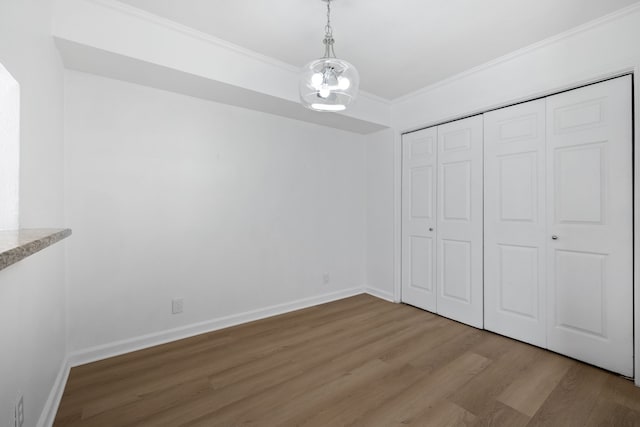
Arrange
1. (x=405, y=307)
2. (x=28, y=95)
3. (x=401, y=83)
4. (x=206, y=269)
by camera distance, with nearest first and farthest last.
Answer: (x=28, y=95), (x=206, y=269), (x=401, y=83), (x=405, y=307)

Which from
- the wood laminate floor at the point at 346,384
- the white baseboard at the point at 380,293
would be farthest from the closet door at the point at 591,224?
the white baseboard at the point at 380,293

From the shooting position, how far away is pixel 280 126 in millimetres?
3357

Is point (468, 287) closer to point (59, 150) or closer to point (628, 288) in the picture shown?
point (628, 288)

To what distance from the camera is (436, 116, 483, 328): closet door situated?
2959 millimetres

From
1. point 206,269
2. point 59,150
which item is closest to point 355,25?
point 59,150

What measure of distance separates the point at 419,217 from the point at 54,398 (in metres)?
3.48

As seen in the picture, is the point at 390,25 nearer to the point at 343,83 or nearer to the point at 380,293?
the point at 343,83

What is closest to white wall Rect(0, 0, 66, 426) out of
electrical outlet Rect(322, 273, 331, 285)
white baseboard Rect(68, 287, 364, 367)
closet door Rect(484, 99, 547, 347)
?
white baseboard Rect(68, 287, 364, 367)

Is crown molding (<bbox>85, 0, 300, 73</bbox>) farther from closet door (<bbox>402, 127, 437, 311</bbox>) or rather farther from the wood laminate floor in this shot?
the wood laminate floor

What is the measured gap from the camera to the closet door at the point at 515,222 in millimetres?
2520

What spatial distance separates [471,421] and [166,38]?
10.7ft

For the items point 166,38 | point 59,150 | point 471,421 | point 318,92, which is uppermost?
point 166,38

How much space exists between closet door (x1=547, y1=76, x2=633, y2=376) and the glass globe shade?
1920 mm

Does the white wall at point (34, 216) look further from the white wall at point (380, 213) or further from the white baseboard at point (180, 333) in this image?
the white wall at point (380, 213)
